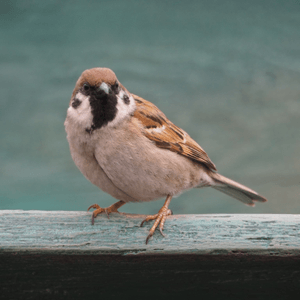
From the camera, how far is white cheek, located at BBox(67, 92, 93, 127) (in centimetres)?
262

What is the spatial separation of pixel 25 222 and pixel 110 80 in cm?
112

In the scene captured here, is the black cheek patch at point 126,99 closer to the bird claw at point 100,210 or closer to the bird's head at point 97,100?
the bird's head at point 97,100

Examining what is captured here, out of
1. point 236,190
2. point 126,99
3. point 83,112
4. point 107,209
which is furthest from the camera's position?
point 236,190

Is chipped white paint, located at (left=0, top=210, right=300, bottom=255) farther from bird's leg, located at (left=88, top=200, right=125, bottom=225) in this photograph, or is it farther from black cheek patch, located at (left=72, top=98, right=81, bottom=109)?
black cheek patch, located at (left=72, top=98, right=81, bottom=109)

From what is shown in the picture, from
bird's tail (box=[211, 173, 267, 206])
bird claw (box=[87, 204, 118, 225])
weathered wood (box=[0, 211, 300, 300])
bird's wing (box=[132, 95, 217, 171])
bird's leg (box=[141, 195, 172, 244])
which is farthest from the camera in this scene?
bird's tail (box=[211, 173, 267, 206])

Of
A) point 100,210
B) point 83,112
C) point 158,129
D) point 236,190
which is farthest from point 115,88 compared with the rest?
point 236,190

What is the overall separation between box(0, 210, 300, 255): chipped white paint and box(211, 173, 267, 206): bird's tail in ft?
3.05

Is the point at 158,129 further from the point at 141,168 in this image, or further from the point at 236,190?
the point at 236,190

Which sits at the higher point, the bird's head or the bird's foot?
the bird's head

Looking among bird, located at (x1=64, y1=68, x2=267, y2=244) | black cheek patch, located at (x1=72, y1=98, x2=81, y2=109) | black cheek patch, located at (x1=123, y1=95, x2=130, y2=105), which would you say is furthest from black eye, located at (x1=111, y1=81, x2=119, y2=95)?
black cheek patch, located at (x1=72, y1=98, x2=81, y2=109)

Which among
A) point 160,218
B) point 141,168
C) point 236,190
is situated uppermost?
point 141,168

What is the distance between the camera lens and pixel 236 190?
371 cm

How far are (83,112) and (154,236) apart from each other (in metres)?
0.97
